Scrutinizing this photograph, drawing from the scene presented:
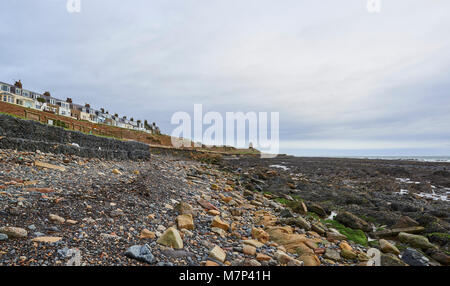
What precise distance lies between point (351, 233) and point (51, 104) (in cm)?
8484

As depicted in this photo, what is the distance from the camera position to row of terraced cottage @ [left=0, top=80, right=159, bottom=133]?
174ft

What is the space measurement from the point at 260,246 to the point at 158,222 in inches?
102

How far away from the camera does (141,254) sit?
3.49 metres

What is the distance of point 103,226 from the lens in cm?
423

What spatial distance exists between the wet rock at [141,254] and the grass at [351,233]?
681 centimetres

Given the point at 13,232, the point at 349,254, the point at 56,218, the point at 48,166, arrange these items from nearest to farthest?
the point at 13,232 → the point at 56,218 → the point at 349,254 → the point at 48,166

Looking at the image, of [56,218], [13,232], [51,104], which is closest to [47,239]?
[13,232]

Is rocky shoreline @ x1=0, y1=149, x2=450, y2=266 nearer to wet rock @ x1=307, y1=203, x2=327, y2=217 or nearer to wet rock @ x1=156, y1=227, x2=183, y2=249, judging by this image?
wet rock @ x1=156, y1=227, x2=183, y2=249

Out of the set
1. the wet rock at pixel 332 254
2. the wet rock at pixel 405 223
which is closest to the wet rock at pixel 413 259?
the wet rock at pixel 332 254

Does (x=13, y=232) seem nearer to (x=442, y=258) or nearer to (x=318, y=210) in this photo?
(x=442, y=258)

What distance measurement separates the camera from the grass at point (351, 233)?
7.14 metres

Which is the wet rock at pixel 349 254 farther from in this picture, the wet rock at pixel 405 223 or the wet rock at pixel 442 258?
the wet rock at pixel 405 223
